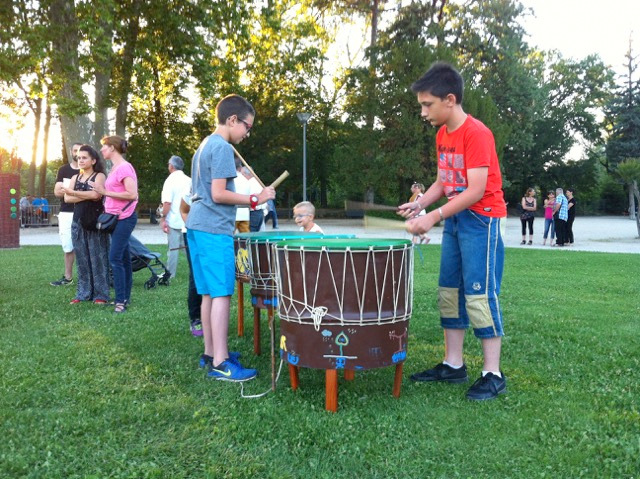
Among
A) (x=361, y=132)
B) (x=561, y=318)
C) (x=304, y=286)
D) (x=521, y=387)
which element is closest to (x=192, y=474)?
(x=304, y=286)

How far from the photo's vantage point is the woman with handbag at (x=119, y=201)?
6.45 m

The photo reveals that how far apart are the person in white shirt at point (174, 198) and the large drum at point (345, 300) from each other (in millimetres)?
4417

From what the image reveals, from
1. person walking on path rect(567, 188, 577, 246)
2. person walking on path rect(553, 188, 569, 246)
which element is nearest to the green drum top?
person walking on path rect(553, 188, 569, 246)

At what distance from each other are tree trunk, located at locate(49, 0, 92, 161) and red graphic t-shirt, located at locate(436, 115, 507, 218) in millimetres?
15187

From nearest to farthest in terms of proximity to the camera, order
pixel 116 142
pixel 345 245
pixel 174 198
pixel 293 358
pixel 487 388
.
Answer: pixel 345 245 → pixel 293 358 → pixel 487 388 → pixel 116 142 → pixel 174 198

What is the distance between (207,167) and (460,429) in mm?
2409

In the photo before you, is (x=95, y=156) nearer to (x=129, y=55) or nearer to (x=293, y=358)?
(x=293, y=358)

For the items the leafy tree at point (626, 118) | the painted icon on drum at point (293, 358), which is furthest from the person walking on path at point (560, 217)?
the leafy tree at point (626, 118)

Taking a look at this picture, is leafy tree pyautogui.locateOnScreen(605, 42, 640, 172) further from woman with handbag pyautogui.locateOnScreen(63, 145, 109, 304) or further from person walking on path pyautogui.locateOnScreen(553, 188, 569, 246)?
woman with handbag pyautogui.locateOnScreen(63, 145, 109, 304)

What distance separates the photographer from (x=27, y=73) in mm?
18844

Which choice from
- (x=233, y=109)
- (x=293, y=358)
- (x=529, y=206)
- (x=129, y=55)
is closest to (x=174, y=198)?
(x=233, y=109)

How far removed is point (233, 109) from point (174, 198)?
13.3 ft

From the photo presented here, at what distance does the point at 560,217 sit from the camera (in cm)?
1666

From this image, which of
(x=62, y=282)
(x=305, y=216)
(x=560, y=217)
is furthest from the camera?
(x=560, y=217)
